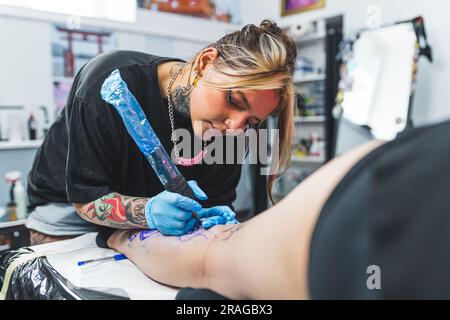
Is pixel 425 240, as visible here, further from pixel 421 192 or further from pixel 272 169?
pixel 272 169

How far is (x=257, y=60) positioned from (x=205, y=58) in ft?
0.39

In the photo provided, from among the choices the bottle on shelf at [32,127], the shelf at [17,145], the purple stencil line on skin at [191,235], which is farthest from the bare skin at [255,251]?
the bottle on shelf at [32,127]

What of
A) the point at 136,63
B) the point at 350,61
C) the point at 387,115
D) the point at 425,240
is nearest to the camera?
the point at 425,240

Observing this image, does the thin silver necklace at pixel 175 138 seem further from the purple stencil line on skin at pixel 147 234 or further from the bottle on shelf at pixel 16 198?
the bottle on shelf at pixel 16 198

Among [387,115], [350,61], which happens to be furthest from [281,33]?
[350,61]

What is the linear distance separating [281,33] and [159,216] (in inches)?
17.8

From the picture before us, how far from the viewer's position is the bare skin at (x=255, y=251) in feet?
1.23

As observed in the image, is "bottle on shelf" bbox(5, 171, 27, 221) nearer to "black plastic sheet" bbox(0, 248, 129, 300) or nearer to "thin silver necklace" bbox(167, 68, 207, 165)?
"black plastic sheet" bbox(0, 248, 129, 300)

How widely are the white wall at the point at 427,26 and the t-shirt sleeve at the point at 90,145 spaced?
81cm

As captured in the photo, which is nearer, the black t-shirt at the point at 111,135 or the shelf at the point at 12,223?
the black t-shirt at the point at 111,135

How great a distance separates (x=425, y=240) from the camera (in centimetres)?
28

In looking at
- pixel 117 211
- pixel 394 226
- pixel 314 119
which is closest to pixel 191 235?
pixel 117 211

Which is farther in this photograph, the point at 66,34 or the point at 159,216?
the point at 66,34

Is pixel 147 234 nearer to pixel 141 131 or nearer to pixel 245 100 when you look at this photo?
pixel 141 131
